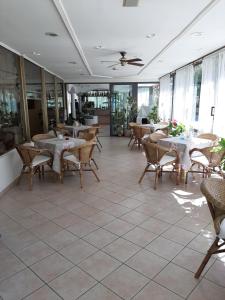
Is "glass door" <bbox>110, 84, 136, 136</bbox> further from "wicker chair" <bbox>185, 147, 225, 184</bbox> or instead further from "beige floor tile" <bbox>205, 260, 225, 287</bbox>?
"beige floor tile" <bbox>205, 260, 225, 287</bbox>

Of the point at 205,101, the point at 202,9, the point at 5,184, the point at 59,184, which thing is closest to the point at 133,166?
the point at 59,184

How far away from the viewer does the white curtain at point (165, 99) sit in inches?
346

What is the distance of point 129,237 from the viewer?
2.67 m

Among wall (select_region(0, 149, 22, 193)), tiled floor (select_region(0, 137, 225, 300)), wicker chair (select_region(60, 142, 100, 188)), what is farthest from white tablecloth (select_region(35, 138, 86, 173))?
wall (select_region(0, 149, 22, 193))

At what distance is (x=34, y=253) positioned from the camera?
2.40 m

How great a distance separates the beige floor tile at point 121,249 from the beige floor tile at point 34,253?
613 mm

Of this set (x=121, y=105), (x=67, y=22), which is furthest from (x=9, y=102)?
(x=121, y=105)

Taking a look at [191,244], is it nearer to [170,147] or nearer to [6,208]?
[170,147]

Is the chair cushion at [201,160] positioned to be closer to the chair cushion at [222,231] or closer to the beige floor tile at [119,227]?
the beige floor tile at [119,227]

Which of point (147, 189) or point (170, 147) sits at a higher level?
point (170, 147)

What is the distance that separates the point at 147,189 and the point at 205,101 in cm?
282

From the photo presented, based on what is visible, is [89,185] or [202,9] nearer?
[202,9]

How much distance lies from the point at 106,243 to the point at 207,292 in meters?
1.09

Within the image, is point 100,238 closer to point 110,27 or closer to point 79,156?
point 79,156
